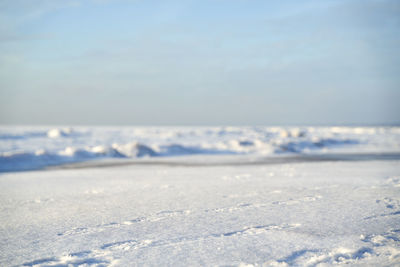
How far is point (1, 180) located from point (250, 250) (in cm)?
674

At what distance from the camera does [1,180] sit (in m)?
7.73

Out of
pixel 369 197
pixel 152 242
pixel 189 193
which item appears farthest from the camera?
pixel 189 193

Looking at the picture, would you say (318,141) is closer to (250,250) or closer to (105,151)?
(105,151)

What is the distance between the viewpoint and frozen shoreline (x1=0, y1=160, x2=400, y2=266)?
2768 millimetres

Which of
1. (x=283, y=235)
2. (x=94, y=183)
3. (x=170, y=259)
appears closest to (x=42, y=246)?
(x=170, y=259)

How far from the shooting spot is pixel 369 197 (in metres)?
5.13

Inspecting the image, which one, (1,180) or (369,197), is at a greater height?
(1,180)

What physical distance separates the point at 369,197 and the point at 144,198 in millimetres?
3253

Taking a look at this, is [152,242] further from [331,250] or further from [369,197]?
[369,197]

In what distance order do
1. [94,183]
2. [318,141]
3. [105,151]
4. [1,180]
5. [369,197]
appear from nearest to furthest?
1. [369,197]
2. [94,183]
3. [1,180]
4. [105,151]
5. [318,141]

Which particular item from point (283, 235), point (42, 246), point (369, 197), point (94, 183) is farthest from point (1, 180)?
point (369, 197)

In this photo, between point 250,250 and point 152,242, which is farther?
point 152,242

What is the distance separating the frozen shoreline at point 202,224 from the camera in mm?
2768

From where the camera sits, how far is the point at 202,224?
3730mm
